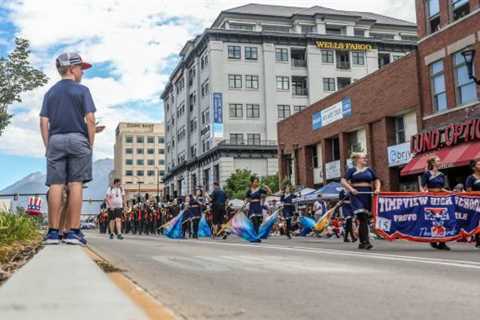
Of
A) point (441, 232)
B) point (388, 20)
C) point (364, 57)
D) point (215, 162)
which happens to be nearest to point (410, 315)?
point (441, 232)

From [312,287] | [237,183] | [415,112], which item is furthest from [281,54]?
[312,287]

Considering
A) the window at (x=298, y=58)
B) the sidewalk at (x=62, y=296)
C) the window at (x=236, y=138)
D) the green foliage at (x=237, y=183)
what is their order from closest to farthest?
the sidewalk at (x=62, y=296)
the green foliage at (x=237, y=183)
the window at (x=236, y=138)
the window at (x=298, y=58)

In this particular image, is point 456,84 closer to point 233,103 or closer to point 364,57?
point 233,103

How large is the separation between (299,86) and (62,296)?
2608 inches

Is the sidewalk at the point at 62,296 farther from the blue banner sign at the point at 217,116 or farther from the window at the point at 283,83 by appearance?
the window at the point at 283,83

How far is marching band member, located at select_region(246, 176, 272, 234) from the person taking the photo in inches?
682

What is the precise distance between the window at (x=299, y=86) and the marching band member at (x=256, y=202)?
2010 inches

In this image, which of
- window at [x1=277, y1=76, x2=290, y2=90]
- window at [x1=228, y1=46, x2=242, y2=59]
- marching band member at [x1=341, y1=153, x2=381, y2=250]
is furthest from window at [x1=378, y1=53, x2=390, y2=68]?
marching band member at [x1=341, y1=153, x2=381, y2=250]

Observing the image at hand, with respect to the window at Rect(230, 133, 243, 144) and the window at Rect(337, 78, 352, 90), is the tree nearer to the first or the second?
the window at Rect(230, 133, 243, 144)

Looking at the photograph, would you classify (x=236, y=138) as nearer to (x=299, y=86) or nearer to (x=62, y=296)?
(x=299, y=86)

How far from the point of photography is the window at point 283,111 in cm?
6625

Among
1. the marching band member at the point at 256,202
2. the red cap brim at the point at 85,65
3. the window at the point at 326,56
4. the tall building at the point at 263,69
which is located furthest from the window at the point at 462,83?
the window at the point at 326,56

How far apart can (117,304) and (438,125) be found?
2546 centimetres

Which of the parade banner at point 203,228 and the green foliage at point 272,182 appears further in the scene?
the green foliage at point 272,182
